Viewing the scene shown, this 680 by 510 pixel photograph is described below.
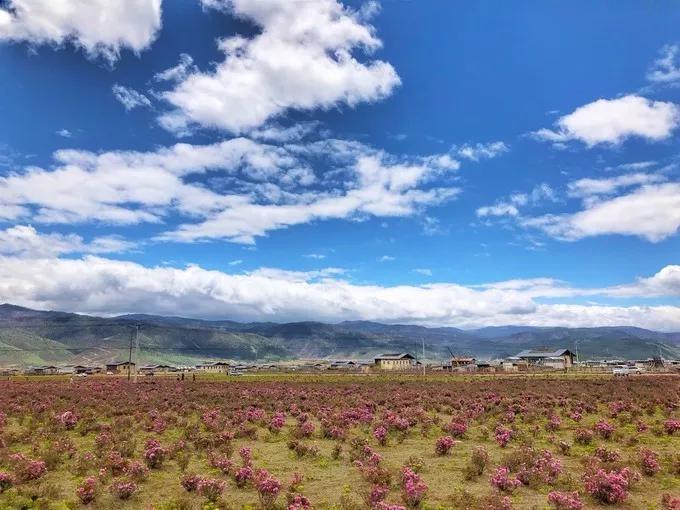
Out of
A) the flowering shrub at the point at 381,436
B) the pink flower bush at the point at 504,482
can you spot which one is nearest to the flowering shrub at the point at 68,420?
the flowering shrub at the point at 381,436

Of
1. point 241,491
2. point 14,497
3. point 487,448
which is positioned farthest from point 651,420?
point 14,497

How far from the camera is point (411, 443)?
23.8 meters

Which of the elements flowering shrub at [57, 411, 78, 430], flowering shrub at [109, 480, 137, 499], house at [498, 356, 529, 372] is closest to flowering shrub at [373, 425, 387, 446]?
flowering shrub at [109, 480, 137, 499]

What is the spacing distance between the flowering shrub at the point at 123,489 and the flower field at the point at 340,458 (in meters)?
0.04

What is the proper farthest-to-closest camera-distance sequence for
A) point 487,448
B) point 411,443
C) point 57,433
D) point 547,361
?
point 547,361
point 57,433
point 411,443
point 487,448

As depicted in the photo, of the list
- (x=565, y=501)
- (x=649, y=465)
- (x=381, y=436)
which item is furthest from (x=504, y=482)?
(x=381, y=436)

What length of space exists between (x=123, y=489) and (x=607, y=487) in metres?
14.2

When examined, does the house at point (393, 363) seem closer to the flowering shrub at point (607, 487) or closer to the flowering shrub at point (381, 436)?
the flowering shrub at point (381, 436)

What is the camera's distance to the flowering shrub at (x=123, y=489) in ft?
50.0

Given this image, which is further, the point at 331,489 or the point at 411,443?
the point at 411,443

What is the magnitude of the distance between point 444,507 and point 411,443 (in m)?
9.67

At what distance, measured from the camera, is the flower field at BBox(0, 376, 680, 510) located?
49.1 ft

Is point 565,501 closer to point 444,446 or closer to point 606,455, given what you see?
point 606,455

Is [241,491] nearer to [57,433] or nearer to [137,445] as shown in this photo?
[137,445]
